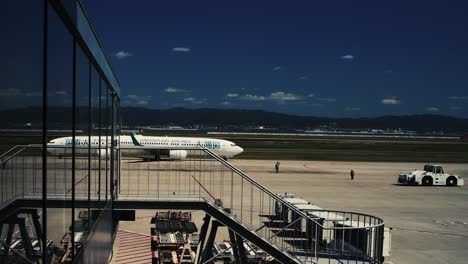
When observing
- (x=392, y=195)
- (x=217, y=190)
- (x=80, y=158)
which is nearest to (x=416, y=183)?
(x=392, y=195)

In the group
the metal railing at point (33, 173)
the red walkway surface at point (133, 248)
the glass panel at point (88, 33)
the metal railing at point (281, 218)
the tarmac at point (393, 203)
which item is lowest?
the tarmac at point (393, 203)

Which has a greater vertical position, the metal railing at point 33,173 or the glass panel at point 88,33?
the glass panel at point 88,33

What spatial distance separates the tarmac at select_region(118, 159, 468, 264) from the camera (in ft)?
70.4

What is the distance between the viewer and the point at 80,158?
6.50 meters

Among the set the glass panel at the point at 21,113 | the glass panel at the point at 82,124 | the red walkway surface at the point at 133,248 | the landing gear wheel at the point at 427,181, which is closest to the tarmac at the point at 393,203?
the red walkway surface at the point at 133,248

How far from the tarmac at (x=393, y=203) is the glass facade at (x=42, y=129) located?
53.3 feet

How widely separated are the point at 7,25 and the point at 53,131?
75.1 inches

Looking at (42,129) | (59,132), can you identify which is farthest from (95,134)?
(42,129)

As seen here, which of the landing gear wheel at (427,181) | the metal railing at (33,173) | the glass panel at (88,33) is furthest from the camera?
the landing gear wheel at (427,181)

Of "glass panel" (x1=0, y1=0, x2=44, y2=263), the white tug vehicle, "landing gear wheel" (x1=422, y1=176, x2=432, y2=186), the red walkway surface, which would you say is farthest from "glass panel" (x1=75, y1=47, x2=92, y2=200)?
"landing gear wheel" (x1=422, y1=176, x2=432, y2=186)

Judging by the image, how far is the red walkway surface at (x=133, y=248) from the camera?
718 inches

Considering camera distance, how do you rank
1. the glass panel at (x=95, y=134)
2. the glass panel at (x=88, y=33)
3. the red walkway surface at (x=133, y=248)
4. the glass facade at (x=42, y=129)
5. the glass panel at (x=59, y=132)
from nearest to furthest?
the glass facade at (x=42, y=129) < the glass panel at (x=59, y=132) < the glass panel at (x=88, y=33) < the glass panel at (x=95, y=134) < the red walkway surface at (x=133, y=248)

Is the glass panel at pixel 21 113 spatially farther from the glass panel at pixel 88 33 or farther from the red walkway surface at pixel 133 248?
the red walkway surface at pixel 133 248

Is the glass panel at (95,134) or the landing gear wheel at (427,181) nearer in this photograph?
the glass panel at (95,134)
